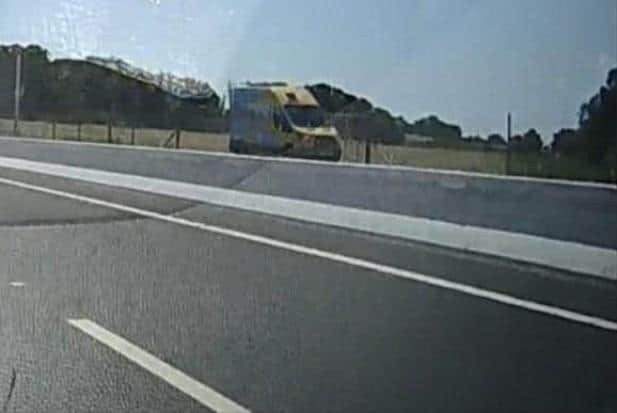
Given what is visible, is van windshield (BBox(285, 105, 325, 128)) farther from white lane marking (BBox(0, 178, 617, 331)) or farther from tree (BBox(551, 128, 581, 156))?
tree (BBox(551, 128, 581, 156))

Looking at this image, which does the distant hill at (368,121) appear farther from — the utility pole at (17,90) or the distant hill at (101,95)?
the utility pole at (17,90)

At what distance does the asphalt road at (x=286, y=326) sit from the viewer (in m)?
7.40

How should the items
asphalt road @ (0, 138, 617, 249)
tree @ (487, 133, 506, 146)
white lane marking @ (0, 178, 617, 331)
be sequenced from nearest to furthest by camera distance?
white lane marking @ (0, 178, 617, 331) → asphalt road @ (0, 138, 617, 249) → tree @ (487, 133, 506, 146)

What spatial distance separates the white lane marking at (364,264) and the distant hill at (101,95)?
1.17 meters

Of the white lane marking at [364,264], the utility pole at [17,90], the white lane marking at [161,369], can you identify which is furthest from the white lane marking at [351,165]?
the white lane marking at [161,369]

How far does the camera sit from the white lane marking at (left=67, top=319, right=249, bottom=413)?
23.5ft

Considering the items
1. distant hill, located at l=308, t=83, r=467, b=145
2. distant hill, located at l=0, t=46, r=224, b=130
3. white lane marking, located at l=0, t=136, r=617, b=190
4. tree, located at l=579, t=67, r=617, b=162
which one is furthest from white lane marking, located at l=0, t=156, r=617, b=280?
distant hill, located at l=0, t=46, r=224, b=130

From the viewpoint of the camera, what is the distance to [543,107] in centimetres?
1174

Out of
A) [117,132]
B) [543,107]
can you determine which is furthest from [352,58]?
[117,132]

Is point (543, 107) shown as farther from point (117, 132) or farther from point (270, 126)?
point (117, 132)

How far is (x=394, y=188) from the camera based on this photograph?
14.8 m

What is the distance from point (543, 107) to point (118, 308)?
4258mm

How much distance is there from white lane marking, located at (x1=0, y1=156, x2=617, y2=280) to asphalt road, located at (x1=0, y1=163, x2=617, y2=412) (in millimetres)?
180

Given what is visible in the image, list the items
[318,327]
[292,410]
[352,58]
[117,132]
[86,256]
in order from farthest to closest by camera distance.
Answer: [117,132], [352,58], [86,256], [318,327], [292,410]
